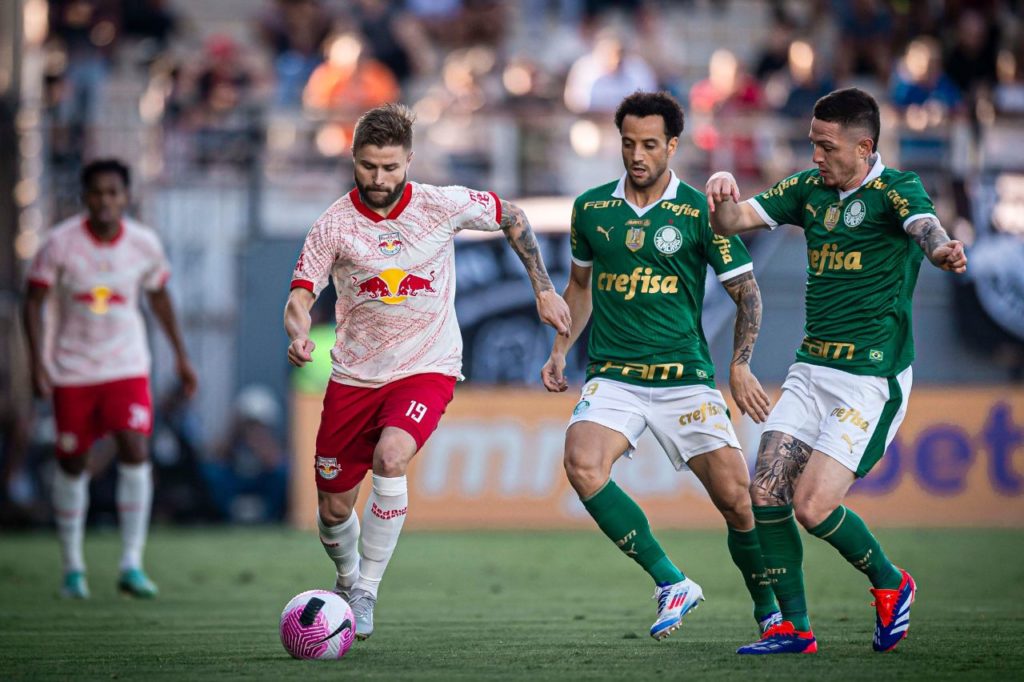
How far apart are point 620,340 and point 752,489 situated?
38.8 inches

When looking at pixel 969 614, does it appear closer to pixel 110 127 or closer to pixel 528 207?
pixel 528 207

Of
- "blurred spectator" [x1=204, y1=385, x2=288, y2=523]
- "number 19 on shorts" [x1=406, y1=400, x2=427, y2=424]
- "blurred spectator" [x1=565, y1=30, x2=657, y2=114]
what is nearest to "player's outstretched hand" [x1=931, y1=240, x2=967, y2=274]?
"number 19 on shorts" [x1=406, y1=400, x2=427, y2=424]

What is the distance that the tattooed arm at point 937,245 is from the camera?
6.29 m

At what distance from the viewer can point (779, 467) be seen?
23.0ft

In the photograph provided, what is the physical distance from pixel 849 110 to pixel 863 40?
13.4 meters

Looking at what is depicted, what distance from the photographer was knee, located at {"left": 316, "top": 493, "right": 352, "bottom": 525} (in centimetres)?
761

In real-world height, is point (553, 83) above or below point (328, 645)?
above

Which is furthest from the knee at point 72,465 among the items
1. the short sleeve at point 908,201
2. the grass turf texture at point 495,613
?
the short sleeve at point 908,201

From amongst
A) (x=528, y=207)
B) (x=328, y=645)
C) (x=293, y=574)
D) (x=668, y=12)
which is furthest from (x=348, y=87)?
(x=328, y=645)

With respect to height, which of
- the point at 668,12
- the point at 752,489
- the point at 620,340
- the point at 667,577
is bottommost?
the point at 667,577

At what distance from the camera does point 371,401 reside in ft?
24.7

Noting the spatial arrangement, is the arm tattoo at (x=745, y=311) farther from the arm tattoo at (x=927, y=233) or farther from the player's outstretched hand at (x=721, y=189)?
the arm tattoo at (x=927, y=233)

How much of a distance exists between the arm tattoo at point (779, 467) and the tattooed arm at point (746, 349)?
5.5 inches

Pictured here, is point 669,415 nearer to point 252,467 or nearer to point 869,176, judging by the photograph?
point 869,176
